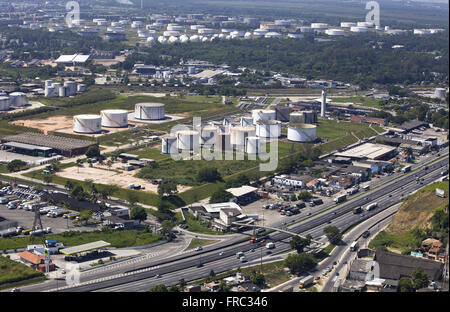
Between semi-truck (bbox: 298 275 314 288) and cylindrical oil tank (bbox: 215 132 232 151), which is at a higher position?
cylindrical oil tank (bbox: 215 132 232 151)

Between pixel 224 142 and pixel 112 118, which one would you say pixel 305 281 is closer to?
pixel 224 142

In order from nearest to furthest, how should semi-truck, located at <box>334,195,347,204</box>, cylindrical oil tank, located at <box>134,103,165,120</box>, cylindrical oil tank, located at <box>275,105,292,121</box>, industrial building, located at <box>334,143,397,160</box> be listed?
1. semi-truck, located at <box>334,195,347,204</box>
2. industrial building, located at <box>334,143,397,160</box>
3. cylindrical oil tank, located at <box>134,103,165,120</box>
4. cylindrical oil tank, located at <box>275,105,292,121</box>

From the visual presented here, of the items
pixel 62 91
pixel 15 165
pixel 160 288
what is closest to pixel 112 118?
pixel 15 165

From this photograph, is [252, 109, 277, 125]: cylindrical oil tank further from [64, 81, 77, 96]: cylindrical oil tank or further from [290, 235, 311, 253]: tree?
[290, 235, 311, 253]: tree

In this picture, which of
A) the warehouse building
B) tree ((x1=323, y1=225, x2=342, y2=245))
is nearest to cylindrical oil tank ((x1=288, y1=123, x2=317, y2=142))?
the warehouse building

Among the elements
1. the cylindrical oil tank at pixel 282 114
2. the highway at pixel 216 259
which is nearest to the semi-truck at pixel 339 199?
the highway at pixel 216 259

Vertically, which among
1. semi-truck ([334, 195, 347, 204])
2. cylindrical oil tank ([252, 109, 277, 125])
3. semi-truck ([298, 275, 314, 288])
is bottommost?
semi-truck ([334, 195, 347, 204])

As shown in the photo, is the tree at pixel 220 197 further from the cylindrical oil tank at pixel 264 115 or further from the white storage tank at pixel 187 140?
the cylindrical oil tank at pixel 264 115
